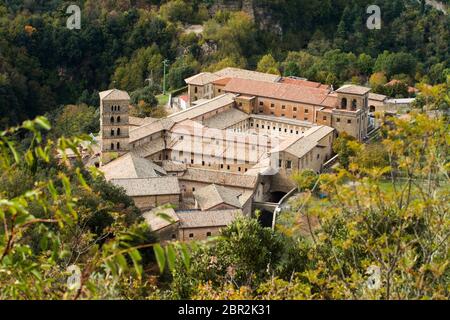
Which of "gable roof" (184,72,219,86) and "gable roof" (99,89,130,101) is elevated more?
"gable roof" (99,89,130,101)

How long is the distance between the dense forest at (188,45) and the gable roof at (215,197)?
61.1ft

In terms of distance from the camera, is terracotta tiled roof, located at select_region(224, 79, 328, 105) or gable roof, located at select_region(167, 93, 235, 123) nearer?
gable roof, located at select_region(167, 93, 235, 123)

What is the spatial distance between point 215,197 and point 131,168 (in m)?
3.60

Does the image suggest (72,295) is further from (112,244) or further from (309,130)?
(309,130)

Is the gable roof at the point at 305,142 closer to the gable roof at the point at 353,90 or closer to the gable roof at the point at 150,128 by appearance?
the gable roof at the point at 353,90

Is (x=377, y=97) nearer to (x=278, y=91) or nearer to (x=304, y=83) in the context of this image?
(x=304, y=83)

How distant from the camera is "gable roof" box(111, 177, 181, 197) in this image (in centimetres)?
2994

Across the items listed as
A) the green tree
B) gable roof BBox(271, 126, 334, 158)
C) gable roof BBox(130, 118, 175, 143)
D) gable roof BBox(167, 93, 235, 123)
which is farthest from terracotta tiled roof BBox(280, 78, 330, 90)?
gable roof BBox(130, 118, 175, 143)

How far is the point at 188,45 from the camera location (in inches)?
2188

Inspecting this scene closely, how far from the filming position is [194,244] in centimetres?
774

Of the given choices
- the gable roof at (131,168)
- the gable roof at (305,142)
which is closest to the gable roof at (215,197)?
the gable roof at (131,168)

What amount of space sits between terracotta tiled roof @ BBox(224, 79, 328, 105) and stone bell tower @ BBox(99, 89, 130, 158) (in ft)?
32.7

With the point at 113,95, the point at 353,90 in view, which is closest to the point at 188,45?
the point at 353,90

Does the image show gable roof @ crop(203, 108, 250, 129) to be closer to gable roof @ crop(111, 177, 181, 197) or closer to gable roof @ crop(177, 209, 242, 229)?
gable roof @ crop(111, 177, 181, 197)
